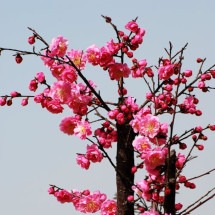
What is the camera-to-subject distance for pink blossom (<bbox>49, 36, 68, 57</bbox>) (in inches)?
213

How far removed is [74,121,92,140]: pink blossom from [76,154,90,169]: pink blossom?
259 mm

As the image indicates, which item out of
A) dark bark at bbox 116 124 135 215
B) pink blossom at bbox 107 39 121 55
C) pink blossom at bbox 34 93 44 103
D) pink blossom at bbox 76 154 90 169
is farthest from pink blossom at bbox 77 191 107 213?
pink blossom at bbox 107 39 121 55

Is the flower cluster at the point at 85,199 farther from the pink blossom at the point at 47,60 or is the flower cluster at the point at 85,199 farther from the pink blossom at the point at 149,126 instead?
the pink blossom at the point at 47,60

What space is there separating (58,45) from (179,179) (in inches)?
67.2

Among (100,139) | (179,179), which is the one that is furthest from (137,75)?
(179,179)

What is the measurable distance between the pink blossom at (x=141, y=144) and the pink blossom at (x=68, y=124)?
71cm

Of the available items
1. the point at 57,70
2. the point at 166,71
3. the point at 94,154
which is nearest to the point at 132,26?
the point at 166,71

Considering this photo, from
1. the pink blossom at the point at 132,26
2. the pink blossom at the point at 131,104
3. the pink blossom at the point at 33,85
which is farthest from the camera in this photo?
the pink blossom at the point at 33,85

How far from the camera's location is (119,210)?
204 inches

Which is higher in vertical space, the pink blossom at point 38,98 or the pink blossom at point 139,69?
the pink blossom at point 139,69

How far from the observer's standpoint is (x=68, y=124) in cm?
554

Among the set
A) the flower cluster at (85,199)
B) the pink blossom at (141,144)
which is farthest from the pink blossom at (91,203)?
the pink blossom at (141,144)

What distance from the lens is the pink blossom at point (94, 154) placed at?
5.42 meters

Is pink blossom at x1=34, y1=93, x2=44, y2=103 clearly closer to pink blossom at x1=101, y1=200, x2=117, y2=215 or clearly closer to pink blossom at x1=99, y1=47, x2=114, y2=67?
pink blossom at x1=99, y1=47, x2=114, y2=67
